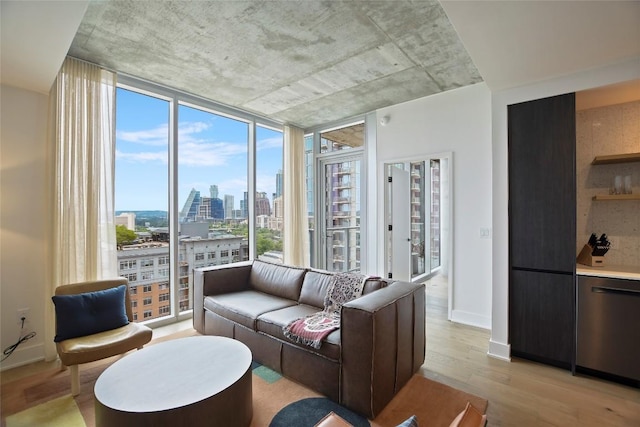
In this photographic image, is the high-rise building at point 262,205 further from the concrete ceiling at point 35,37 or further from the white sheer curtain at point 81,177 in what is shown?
the concrete ceiling at point 35,37

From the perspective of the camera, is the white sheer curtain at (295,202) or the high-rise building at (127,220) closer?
the high-rise building at (127,220)

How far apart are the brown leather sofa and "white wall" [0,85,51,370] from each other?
141cm

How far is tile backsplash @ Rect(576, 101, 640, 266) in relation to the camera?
104 inches

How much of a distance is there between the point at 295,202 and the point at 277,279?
6.73ft

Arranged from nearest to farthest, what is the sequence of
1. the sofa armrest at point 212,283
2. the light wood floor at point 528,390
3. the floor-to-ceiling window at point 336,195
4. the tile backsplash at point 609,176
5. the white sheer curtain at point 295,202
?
the light wood floor at point 528,390
the tile backsplash at point 609,176
the sofa armrest at point 212,283
the floor-to-ceiling window at point 336,195
the white sheer curtain at point 295,202

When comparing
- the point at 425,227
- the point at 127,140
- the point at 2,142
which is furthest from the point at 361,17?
the point at 425,227

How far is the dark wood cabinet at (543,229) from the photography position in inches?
98.3

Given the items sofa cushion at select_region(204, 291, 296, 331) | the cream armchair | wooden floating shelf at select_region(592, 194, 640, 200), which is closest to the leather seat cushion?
the cream armchair

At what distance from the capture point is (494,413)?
200 cm

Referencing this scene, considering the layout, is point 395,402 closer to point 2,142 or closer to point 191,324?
point 191,324

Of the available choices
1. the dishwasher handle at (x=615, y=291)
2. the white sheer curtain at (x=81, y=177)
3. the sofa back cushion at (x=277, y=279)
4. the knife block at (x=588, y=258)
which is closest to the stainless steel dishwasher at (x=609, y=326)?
the dishwasher handle at (x=615, y=291)

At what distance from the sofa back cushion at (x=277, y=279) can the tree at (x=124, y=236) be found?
1.43 metres

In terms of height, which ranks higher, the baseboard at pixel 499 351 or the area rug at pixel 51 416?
the baseboard at pixel 499 351

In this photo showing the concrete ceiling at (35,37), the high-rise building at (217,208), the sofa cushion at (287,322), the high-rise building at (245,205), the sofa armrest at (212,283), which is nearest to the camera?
the concrete ceiling at (35,37)
